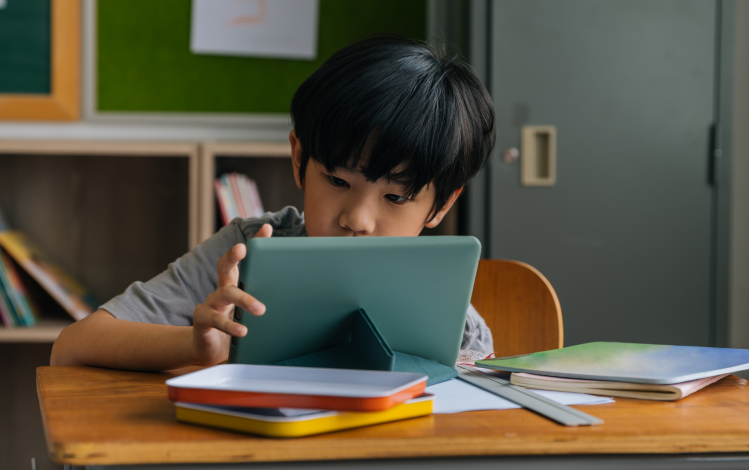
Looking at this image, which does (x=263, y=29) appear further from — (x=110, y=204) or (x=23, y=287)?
(x=23, y=287)

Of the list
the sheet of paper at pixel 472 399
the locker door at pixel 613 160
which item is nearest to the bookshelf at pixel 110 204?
the locker door at pixel 613 160

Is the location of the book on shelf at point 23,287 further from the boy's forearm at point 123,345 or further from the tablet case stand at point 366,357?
the tablet case stand at point 366,357

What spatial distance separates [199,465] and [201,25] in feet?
6.07

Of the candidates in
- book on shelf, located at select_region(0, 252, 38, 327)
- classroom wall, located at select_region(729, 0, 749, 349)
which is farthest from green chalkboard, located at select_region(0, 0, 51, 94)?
classroom wall, located at select_region(729, 0, 749, 349)

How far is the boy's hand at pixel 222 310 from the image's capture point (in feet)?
1.72

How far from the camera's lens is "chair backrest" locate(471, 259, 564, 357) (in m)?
1.08

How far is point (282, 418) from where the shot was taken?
1.43 ft

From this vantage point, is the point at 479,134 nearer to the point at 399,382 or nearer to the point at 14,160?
the point at 399,382

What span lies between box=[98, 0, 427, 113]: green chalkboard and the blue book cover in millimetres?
1571

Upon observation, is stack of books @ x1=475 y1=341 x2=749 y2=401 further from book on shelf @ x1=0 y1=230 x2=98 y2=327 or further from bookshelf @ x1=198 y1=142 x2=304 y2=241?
book on shelf @ x1=0 y1=230 x2=98 y2=327

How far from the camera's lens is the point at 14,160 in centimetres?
196

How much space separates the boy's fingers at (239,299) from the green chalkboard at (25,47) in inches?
68.3

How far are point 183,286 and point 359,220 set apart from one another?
0.31 m

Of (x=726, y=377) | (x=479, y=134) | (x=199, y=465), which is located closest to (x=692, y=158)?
(x=479, y=134)
